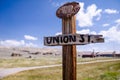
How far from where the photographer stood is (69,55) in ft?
24.2

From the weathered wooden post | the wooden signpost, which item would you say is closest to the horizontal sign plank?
the wooden signpost

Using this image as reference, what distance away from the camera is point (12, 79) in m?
19.4

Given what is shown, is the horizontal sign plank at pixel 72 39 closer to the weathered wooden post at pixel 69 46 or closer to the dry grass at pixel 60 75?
the weathered wooden post at pixel 69 46

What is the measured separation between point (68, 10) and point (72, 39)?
888 mm

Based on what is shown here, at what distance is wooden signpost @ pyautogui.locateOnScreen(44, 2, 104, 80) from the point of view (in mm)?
7234

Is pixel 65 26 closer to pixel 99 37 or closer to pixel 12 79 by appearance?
pixel 99 37

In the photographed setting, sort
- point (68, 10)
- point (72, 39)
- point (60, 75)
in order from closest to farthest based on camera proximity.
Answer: point (72, 39) < point (68, 10) < point (60, 75)

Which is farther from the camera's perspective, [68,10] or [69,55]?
[68,10]

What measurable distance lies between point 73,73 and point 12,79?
42.2ft

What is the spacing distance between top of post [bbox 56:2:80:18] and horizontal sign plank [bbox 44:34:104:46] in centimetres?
61

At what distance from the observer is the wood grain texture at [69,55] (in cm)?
732

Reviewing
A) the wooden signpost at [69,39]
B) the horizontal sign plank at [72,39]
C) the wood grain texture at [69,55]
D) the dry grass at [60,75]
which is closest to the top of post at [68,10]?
the wooden signpost at [69,39]

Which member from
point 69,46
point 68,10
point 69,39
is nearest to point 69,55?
point 69,46

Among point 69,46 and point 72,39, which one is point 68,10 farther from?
point 69,46
